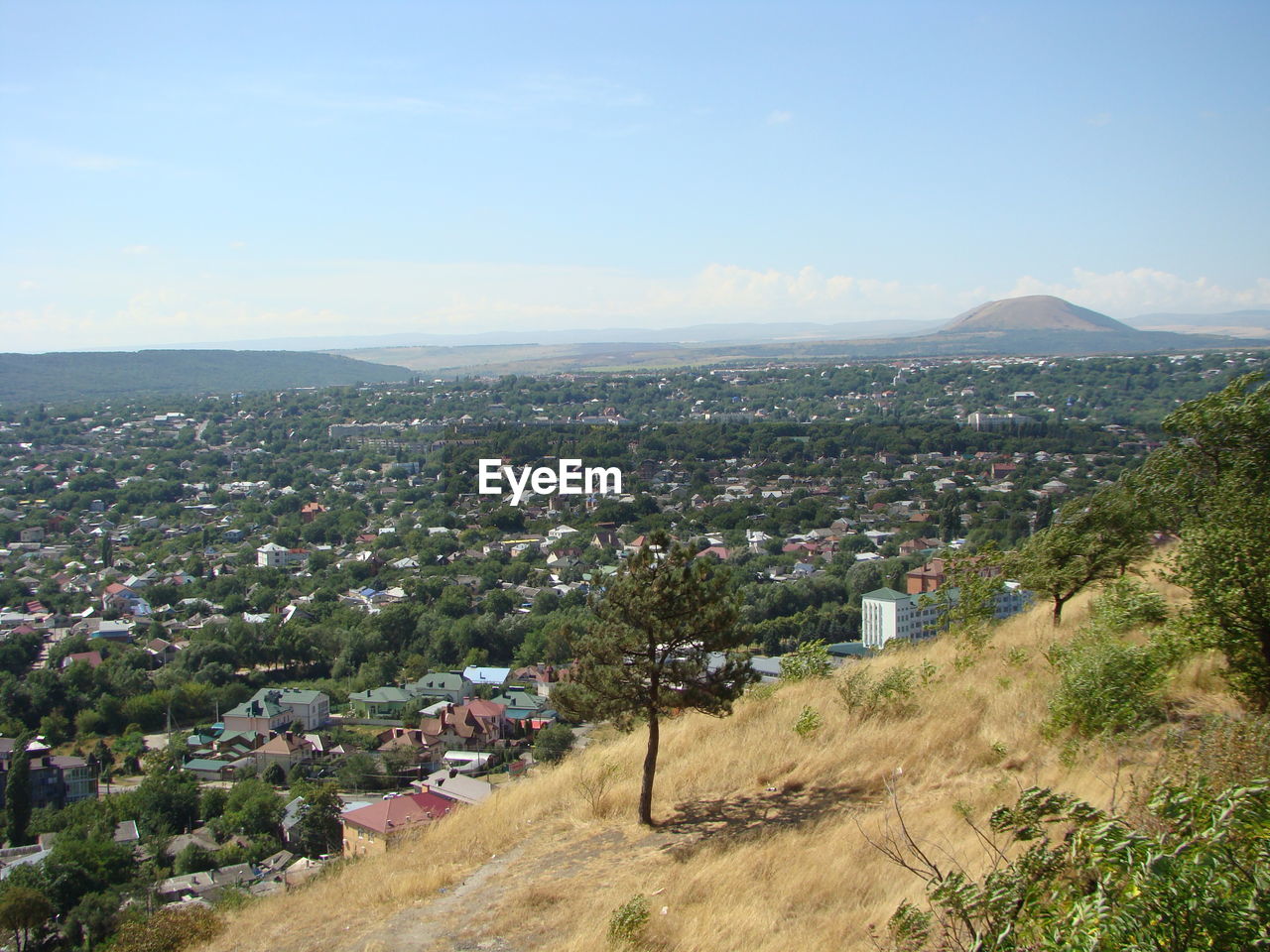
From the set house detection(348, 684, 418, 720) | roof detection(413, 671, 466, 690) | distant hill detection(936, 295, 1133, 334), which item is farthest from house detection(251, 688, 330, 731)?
distant hill detection(936, 295, 1133, 334)

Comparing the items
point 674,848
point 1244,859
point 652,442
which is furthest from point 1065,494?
point 1244,859

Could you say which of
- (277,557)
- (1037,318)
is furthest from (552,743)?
(1037,318)

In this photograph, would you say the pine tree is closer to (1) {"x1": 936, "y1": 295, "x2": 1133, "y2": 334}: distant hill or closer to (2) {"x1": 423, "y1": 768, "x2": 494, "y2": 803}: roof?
(2) {"x1": 423, "y1": 768, "x2": 494, "y2": 803}: roof

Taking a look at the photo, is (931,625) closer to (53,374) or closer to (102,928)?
(102,928)

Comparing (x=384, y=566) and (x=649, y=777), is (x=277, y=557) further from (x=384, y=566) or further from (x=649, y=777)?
(x=649, y=777)

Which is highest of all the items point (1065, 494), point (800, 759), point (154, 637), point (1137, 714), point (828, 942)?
point (1137, 714)
